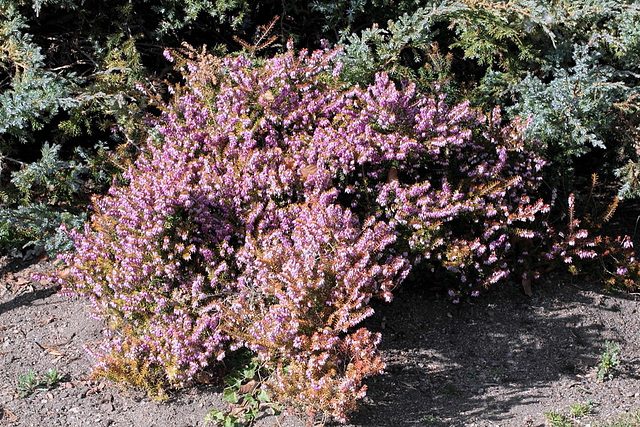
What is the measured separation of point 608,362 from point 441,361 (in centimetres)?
95

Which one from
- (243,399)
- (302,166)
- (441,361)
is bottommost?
(243,399)

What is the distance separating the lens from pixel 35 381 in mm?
3904

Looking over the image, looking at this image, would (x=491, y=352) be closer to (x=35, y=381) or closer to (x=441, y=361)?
(x=441, y=361)

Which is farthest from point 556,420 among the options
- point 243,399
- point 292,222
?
point 292,222

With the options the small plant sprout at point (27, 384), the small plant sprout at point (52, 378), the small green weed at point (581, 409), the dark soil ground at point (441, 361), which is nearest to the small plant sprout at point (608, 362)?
the dark soil ground at point (441, 361)

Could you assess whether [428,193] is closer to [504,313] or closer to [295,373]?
[504,313]

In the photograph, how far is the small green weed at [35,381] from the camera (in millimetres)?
3873

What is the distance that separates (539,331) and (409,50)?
2311mm

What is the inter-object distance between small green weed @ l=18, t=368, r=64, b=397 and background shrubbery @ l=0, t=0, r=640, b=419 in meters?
0.41

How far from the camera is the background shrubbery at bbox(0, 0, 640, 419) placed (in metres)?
3.72

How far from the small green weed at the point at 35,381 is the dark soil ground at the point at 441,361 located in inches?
1.3

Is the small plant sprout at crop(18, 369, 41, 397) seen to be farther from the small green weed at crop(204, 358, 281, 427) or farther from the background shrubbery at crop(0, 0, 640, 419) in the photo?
the small green weed at crop(204, 358, 281, 427)

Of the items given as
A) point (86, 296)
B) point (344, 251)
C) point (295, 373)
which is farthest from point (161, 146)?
point (295, 373)

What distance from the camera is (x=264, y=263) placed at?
376cm
